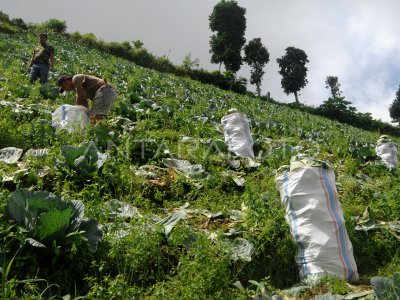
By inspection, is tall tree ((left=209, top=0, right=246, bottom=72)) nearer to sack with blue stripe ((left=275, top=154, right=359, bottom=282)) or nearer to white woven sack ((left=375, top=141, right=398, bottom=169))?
white woven sack ((left=375, top=141, right=398, bottom=169))

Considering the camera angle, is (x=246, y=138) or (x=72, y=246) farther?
(x=246, y=138)

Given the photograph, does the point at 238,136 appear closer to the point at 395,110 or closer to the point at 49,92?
the point at 49,92

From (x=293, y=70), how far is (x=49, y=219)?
43977 mm

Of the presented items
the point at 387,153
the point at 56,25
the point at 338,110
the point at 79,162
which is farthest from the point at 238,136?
the point at 56,25

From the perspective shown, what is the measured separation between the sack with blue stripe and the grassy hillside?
15cm

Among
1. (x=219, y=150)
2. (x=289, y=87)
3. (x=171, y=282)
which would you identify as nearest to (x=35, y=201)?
(x=171, y=282)

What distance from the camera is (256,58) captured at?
42.1m

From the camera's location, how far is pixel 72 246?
2.91 metres

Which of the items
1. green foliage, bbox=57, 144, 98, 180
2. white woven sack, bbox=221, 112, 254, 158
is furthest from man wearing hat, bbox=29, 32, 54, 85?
green foliage, bbox=57, 144, 98, 180

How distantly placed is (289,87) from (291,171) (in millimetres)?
41918

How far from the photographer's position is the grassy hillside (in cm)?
288

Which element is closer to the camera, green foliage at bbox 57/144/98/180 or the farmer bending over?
green foliage at bbox 57/144/98/180

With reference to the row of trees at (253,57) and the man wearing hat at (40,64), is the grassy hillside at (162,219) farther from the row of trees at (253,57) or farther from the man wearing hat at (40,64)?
the row of trees at (253,57)

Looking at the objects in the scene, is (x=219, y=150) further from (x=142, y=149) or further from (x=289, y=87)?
(x=289, y=87)
